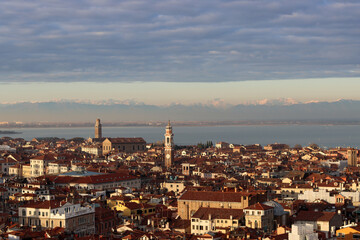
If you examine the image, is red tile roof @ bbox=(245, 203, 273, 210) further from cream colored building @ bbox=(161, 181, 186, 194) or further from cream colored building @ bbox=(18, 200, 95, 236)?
cream colored building @ bbox=(161, 181, 186, 194)

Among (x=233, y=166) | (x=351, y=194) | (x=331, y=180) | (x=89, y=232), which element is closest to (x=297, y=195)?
(x=351, y=194)

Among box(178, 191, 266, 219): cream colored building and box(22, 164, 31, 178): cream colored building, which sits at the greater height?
box(178, 191, 266, 219): cream colored building

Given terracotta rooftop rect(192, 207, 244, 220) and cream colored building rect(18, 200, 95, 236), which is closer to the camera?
cream colored building rect(18, 200, 95, 236)

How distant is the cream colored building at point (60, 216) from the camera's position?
3744 centimetres

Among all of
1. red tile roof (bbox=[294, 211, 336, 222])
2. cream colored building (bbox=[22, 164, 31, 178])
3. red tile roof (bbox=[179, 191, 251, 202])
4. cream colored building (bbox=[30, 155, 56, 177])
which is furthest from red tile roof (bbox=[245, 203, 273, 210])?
cream colored building (bbox=[22, 164, 31, 178])

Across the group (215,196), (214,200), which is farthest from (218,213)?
(215,196)

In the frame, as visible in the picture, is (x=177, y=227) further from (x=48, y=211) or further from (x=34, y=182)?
(x=34, y=182)

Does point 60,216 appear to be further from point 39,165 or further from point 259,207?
point 39,165

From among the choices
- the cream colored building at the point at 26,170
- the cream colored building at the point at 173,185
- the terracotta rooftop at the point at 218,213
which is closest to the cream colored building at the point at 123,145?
the cream colored building at the point at 26,170

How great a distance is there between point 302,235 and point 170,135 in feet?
221

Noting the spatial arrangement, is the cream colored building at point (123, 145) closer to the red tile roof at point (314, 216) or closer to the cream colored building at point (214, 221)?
the red tile roof at point (314, 216)

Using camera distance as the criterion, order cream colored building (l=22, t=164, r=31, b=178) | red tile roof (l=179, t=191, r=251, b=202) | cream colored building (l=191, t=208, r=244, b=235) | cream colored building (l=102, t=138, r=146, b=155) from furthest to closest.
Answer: cream colored building (l=102, t=138, r=146, b=155), cream colored building (l=22, t=164, r=31, b=178), red tile roof (l=179, t=191, r=251, b=202), cream colored building (l=191, t=208, r=244, b=235)

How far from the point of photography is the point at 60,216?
37406mm

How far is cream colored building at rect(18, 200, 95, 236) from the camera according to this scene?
3744 centimetres
